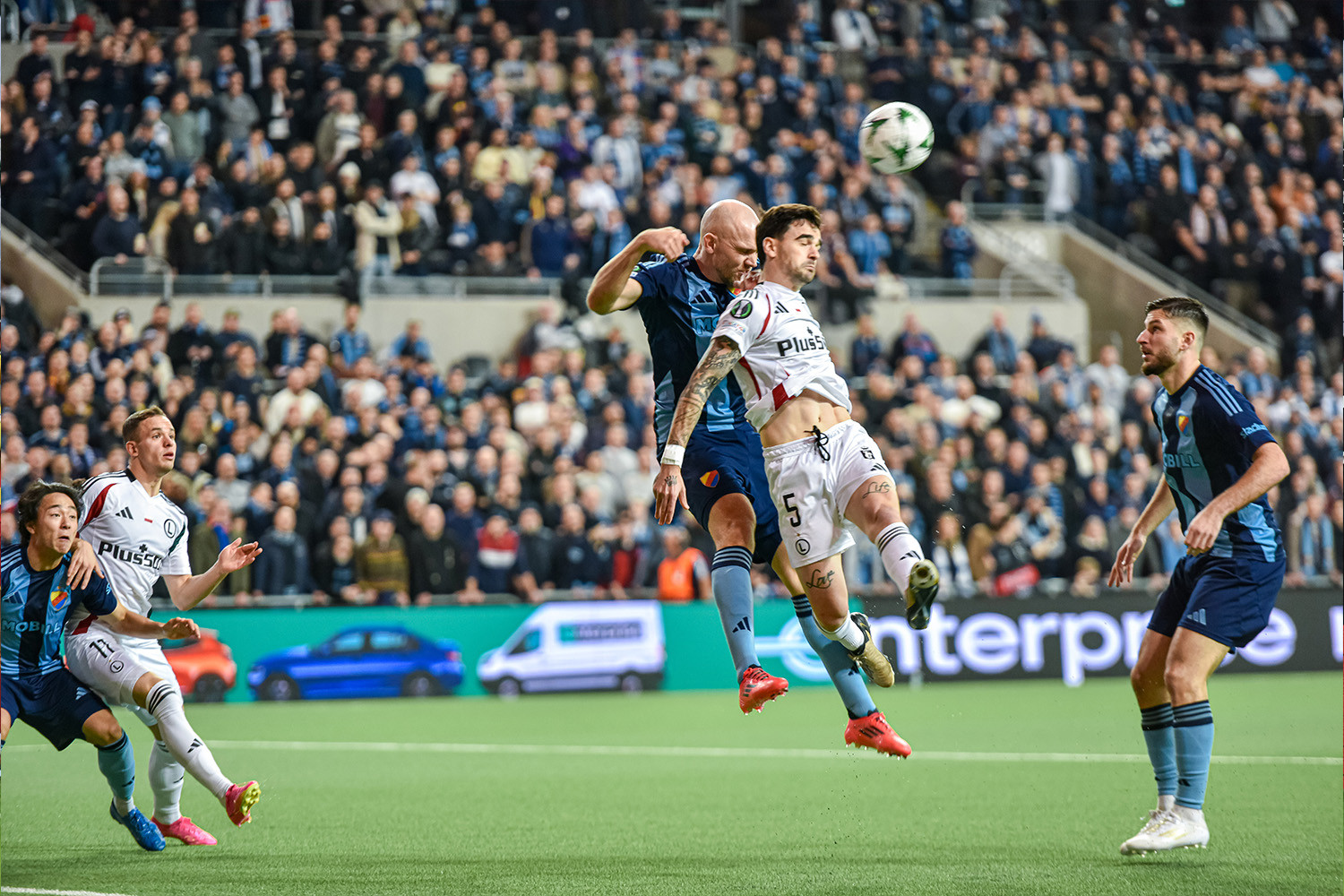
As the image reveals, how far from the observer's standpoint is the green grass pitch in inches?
260

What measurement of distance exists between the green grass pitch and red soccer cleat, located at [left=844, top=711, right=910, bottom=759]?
21.3 inches

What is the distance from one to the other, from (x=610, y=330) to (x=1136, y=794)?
1098 cm

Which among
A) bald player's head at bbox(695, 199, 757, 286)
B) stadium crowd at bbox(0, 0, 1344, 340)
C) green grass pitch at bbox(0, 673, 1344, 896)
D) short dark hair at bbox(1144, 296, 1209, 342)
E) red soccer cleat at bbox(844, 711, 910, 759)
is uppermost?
stadium crowd at bbox(0, 0, 1344, 340)

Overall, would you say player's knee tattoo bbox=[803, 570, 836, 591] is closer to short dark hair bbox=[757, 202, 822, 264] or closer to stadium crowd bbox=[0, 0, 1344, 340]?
short dark hair bbox=[757, 202, 822, 264]

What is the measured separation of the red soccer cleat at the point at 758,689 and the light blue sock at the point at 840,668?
524 mm

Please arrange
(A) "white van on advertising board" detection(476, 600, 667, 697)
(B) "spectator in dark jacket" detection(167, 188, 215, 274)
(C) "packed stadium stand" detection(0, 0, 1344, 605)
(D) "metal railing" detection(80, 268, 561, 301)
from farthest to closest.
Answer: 1. (B) "spectator in dark jacket" detection(167, 188, 215, 274)
2. (D) "metal railing" detection(80, 268, 561, 301)
3. (C) "packed stadium stand" detection(0, 0, 1344, 605)
4. (A) "white van on advertising board" detection(476, 600, 667, 697)

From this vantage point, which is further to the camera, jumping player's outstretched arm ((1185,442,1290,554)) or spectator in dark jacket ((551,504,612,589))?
spectator in dark jacket ((551,504,612,589))

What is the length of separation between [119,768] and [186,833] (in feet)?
1.82

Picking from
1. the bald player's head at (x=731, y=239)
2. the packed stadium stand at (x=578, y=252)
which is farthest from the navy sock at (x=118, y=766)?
the packed stadium stand at (x=578, y=252)

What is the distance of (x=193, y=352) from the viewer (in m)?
16.8

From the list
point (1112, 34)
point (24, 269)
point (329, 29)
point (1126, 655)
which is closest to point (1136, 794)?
point (1126, 655)

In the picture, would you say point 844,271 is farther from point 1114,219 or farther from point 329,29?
point 329,29

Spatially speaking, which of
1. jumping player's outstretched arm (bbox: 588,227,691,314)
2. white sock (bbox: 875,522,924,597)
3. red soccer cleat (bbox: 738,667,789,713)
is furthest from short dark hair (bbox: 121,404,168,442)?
white sock (bbox: 875,522,924,597)

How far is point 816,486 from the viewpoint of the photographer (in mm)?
6738
